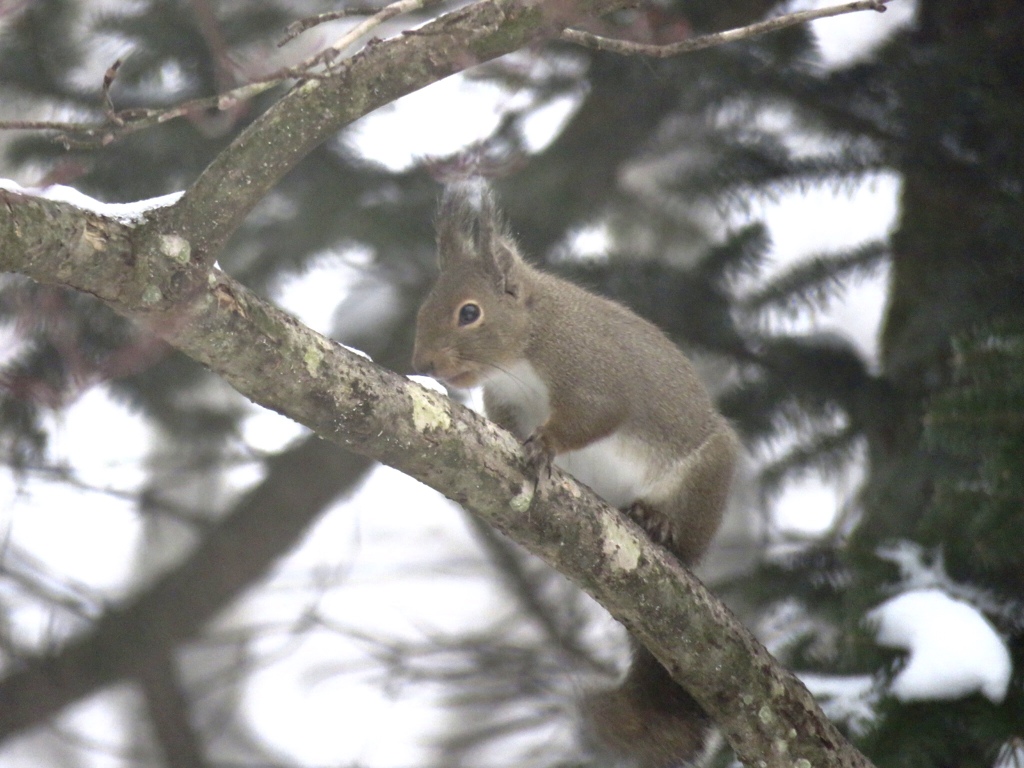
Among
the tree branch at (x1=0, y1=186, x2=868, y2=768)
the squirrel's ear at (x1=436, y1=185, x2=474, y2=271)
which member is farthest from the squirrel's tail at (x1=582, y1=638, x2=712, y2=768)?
the squirrel's ear at (x1=436, y1=185, x2=474, y2=271)

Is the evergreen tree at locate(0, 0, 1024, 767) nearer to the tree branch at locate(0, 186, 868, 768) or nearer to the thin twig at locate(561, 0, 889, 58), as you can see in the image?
the tree branch at locate(0, 186, 868, 768)

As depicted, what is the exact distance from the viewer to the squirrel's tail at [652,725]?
88.4 inches

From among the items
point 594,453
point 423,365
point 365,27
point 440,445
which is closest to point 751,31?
point 365,27

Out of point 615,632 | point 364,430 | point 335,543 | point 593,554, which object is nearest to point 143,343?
point 364,430

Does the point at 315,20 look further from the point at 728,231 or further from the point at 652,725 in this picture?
the point at 728,231

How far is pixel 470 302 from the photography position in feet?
8.32

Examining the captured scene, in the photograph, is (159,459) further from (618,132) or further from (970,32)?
(970,32)

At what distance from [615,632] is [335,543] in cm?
163

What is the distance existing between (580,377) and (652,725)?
78 cm

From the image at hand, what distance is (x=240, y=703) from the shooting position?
16.5 feet

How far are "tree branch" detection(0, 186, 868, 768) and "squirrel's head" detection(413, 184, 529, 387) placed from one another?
2.14ft

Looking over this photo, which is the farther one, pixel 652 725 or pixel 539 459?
pixel 652 725

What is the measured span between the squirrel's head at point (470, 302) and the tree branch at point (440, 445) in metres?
0.65

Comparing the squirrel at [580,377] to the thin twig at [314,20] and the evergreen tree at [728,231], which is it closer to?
the evergreen tree at [728,231]
